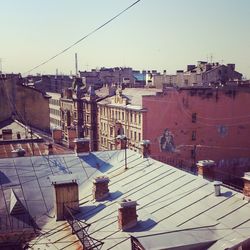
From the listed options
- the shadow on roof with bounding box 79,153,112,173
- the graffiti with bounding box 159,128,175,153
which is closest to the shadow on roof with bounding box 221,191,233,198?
the shadow on roof with bounding box 79,153,112,173

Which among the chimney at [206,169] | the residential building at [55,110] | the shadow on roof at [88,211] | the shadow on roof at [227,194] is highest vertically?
the chimney at [206,169]

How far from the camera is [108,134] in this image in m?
55.5

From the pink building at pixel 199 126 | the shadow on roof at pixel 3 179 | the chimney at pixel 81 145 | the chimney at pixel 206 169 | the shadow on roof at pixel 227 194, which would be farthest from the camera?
the pink building at pixel 199 126

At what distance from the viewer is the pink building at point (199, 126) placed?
46.2m

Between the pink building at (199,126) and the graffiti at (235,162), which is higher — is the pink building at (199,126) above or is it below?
above

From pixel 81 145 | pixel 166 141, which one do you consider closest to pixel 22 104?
pixel 166 141

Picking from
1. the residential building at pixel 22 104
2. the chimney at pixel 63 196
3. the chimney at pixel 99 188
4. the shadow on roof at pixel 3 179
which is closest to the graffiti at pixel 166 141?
the residential building at pixel 22 104

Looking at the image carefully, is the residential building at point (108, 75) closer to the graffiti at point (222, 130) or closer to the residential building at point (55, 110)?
the residential building at point (55, 110)

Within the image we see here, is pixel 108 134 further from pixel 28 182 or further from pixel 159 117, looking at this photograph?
pixel 28 182

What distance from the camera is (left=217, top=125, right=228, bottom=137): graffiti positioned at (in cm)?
5050

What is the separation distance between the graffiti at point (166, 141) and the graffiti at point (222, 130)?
6.88m

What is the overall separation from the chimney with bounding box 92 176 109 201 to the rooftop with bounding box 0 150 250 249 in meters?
0.30

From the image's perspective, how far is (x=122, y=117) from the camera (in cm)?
5150

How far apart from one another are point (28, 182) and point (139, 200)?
5746 millimetres
